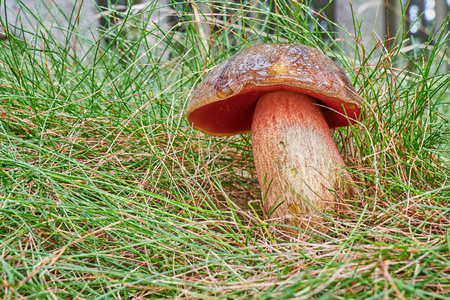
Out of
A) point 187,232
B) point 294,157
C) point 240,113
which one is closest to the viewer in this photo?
point 187,232

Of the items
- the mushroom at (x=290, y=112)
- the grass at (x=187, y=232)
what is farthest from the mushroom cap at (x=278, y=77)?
the grass at (x=187, y=232)

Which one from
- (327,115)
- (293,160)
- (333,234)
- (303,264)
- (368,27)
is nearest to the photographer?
(303,264)

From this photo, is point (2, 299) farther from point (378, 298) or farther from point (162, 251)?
point (378, 298)

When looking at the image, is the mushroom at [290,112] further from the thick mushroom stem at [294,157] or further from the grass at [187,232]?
the grass at [187,232]

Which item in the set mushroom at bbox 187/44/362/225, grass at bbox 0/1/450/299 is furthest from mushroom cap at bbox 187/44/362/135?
grass at bbox 0/1/450/299

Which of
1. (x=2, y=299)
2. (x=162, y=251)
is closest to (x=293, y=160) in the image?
(x=162, y=251)

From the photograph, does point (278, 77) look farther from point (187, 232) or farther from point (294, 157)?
point (187, 232)

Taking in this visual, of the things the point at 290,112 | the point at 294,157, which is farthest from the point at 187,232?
the point at 290,112
